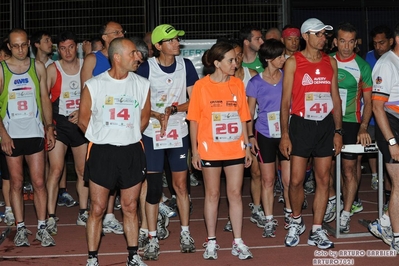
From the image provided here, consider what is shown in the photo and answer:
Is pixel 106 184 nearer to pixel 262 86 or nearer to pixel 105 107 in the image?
pixel 105 107

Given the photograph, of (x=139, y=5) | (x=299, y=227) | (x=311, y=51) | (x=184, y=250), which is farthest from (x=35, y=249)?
(x=139, y=5)

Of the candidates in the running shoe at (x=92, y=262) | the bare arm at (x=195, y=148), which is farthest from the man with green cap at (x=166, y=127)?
the running shoe at (x=92, y=262)

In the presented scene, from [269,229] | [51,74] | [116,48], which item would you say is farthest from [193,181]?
[116,48]

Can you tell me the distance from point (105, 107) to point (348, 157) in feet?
10.4

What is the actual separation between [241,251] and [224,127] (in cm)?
120

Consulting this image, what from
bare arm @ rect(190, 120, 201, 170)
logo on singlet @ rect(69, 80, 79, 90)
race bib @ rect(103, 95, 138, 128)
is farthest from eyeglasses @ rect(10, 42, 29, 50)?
bare arm @ rect(190, 120, 201, 170)

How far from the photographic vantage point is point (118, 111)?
264 inches

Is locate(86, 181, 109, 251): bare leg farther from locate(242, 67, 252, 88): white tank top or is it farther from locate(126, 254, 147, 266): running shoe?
locate(242, 67, 252, 88): white tank top

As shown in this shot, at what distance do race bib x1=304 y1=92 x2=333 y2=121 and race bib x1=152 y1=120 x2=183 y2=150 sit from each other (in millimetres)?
1296

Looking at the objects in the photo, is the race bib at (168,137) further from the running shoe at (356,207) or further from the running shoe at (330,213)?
the running shoe at (356,207)

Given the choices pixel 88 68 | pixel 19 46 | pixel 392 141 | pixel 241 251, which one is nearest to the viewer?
pixel 392 141

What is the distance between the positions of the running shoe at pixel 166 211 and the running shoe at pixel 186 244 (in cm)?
110

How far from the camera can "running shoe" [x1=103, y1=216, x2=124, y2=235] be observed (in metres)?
8.77

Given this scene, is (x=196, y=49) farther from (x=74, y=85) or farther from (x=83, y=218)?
(x=83, y=218)
